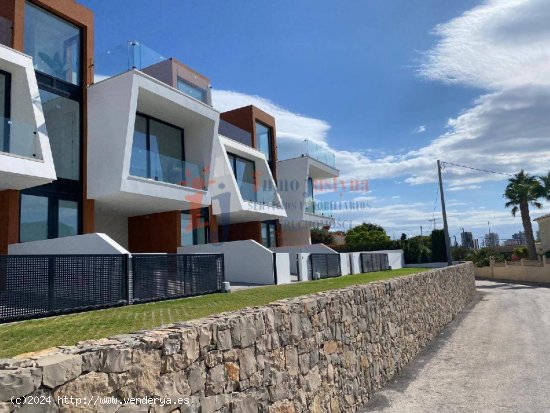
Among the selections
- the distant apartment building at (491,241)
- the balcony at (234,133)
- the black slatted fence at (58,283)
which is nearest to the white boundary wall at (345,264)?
the balcony at (234,133)

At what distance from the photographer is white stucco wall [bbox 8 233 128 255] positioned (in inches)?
483

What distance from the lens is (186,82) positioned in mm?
21969

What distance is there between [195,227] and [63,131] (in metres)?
8.20

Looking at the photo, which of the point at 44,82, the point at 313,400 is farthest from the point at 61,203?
the point at 313,400

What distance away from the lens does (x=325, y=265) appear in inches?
861

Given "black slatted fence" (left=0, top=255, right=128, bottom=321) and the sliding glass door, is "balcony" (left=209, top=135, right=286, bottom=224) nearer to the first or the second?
the sliding glass door

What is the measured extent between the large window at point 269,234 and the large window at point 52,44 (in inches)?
620

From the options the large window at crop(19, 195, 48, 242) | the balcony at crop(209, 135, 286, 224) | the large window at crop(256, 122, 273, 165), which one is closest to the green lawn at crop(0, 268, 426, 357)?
the large window at crop(19, 195, 48, 242)

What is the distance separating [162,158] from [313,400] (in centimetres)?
1430

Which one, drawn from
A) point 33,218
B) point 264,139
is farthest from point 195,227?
point 264,139

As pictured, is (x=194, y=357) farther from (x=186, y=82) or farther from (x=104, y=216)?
(x=186, y=82)

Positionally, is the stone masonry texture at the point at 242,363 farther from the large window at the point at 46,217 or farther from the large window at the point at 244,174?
the large window at the point at 244,174

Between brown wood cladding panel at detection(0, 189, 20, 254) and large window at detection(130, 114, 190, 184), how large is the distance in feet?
13.5

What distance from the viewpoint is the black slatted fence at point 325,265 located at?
20578 mm
